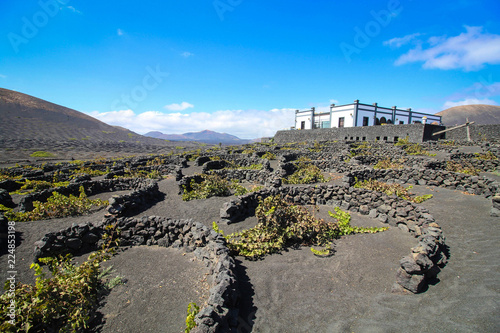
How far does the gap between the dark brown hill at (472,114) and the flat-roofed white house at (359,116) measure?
78.3m

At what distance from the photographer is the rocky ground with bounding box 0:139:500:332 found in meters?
4.05

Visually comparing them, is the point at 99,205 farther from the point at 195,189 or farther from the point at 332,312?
the point at 332,312

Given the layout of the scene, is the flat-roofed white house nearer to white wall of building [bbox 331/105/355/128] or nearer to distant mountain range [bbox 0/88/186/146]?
white wall of building [bbox 331/105/355/128]

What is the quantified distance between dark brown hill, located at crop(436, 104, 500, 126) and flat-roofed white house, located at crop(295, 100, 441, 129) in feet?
257

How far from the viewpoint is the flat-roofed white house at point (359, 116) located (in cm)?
4734

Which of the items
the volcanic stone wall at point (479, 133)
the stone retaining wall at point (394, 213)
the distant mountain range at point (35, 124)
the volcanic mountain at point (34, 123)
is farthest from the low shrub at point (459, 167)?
the volcanic mountain at point (34, 123)

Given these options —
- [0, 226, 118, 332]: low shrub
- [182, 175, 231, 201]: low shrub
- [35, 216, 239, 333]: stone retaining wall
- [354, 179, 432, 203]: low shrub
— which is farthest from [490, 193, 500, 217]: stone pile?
[0, 226, 118, 332]: low shrub

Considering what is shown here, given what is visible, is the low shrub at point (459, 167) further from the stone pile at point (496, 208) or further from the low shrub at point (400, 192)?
the stone pile at point (496, 208)

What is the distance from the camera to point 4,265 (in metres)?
6.46

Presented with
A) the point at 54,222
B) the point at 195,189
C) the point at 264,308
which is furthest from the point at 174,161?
the point at 264,308

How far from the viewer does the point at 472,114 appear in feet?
378

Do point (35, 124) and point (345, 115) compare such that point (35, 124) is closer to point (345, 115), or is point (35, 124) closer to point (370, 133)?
point (345, 115)

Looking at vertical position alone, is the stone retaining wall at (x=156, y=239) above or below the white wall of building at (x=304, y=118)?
below

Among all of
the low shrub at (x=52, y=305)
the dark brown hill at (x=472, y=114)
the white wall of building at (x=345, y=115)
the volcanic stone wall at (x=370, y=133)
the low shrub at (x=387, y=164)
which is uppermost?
the dark brown hill at (x=472, y=114)
